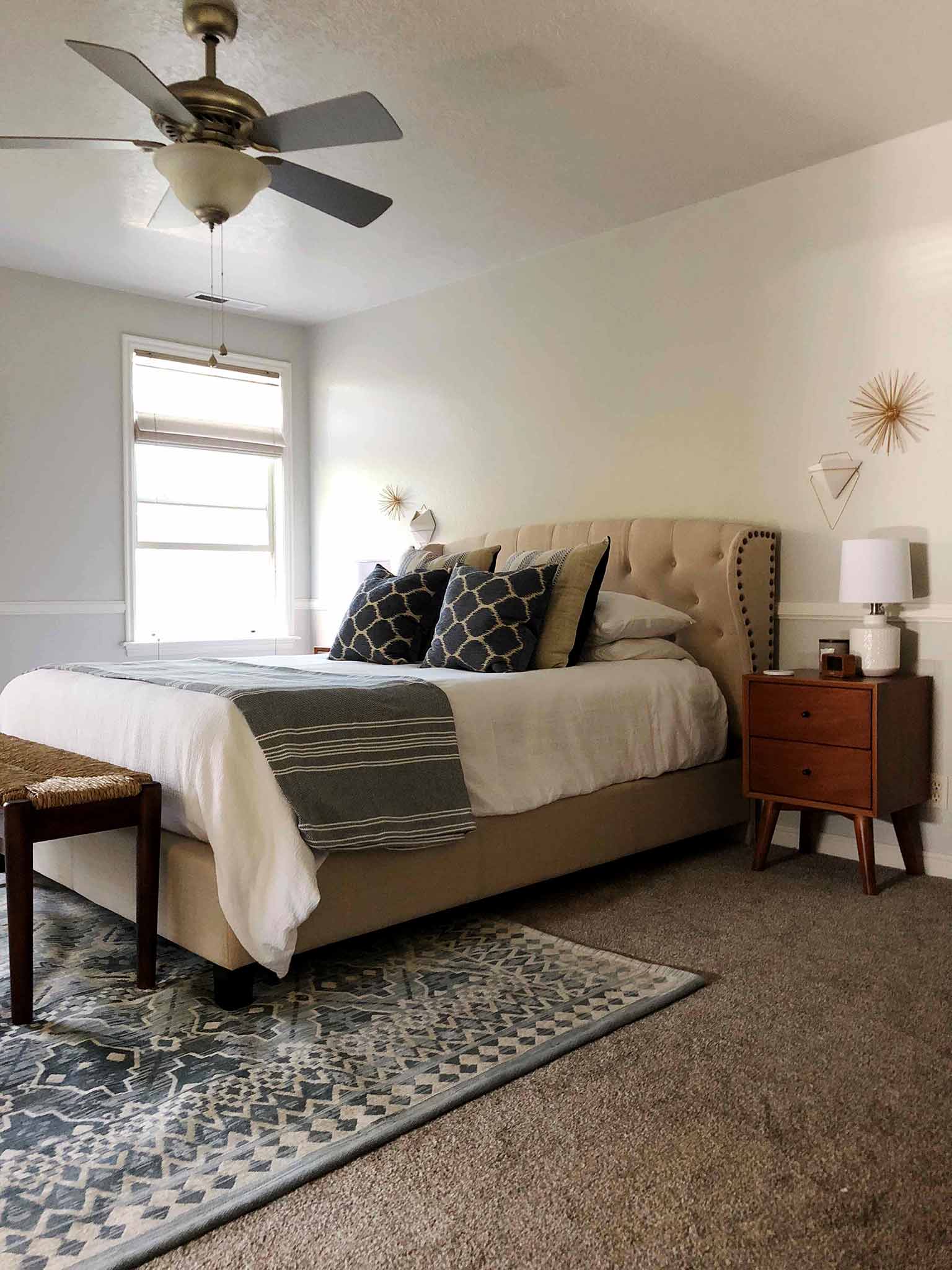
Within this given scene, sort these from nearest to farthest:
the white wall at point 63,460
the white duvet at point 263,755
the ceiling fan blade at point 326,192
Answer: the white duvet at point 263,755, the ceiling fan blade at point 326,192, the white wall at point 63,460

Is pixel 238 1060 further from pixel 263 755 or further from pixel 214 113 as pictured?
pixel 214 113

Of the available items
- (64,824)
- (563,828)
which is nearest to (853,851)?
(563,828)

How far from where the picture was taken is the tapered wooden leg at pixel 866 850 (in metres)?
3.20

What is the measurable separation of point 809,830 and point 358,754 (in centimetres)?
203

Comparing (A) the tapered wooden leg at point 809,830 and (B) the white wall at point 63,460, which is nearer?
(A) the tapered wooden leg at point 809,830

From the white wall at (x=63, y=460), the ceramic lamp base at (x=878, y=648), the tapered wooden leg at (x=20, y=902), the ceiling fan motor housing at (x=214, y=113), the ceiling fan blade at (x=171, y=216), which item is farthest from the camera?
the white wall at (x=63, y=460)

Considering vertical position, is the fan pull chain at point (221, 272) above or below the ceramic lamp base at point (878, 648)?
above

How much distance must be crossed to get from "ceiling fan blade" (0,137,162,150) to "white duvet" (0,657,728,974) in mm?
1390

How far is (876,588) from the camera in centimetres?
327

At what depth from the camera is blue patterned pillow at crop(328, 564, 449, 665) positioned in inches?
150

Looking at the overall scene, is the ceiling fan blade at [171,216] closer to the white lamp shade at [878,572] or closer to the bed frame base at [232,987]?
the bed frame base at [232,987]

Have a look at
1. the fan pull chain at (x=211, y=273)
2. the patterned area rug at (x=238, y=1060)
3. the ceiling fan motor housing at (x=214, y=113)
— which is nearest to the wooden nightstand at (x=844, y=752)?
the patterned area rug at (x=238, y=1060)

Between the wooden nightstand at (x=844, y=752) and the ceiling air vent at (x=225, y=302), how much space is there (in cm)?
356

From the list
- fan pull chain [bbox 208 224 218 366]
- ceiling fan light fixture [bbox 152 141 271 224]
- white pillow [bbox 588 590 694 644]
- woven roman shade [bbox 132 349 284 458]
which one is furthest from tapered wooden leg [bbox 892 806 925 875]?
woven roman shade [bbox 132 349 284 458]
